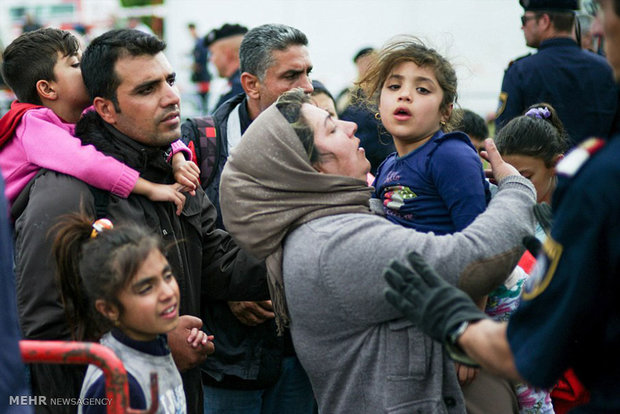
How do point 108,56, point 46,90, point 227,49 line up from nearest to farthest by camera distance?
point 108,56 < point 46,90 < point 227,49

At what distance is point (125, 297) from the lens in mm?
2697

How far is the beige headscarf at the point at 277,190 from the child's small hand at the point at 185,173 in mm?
532

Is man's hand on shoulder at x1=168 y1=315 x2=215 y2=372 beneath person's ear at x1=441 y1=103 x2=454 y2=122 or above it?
beneath

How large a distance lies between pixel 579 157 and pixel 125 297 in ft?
5.28

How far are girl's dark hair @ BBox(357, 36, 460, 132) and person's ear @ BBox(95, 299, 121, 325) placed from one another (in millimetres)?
1514

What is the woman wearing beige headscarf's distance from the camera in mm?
2488

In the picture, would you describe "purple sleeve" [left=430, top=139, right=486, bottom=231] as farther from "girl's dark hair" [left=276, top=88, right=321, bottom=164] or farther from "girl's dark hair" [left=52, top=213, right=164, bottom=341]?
"girl's dark hair" [left=52, top=213, right=164, bottom=341]

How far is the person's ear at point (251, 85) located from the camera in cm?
439

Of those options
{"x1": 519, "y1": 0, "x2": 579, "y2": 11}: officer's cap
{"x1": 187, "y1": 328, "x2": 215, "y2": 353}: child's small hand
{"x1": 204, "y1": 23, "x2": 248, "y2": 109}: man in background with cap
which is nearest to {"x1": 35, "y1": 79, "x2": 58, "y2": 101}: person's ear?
{"x1": 187, "y1": 328, "x2": 215, "y2": 353}: child's small hand

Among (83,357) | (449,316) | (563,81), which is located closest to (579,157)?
(449,316)

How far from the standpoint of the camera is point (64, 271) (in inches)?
110

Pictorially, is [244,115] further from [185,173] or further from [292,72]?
[185,173]

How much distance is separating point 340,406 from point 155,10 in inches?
605

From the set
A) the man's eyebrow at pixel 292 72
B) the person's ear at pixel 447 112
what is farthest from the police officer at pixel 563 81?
the person's ear at pixel 447 112
